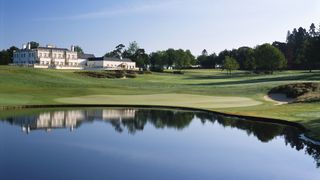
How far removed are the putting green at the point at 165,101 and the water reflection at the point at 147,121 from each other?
617cm

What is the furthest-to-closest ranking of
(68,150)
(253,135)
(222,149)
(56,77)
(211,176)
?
(56,77) < (253,135) < (222,149) < (68,150) < (211,176)

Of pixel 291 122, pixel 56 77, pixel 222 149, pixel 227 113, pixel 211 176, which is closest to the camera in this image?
pixel 211 176

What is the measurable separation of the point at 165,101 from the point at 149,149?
32832 mm

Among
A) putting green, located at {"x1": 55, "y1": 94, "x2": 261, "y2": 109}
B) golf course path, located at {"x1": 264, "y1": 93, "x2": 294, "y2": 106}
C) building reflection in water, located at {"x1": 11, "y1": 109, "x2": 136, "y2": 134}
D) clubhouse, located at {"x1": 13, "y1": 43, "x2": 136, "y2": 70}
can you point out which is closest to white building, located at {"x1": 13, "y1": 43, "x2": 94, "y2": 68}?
clubhouse, located at {"x1": 13, "y1": 43, "x2": 136, "y2": 70}

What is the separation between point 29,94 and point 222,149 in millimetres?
41261

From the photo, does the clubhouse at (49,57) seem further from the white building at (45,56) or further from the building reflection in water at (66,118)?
the building reflection in water at (66,118)

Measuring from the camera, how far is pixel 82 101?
187 ft

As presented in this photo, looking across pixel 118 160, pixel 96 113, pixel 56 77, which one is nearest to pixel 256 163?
pixel 118 160

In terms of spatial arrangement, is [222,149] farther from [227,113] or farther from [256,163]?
[227,113]

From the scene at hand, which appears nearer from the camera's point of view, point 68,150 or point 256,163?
point 256,163

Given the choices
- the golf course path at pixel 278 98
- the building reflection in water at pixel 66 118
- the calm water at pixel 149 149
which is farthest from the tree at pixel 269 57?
the calm water at pixel 149 149

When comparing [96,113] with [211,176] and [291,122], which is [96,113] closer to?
[291,122]

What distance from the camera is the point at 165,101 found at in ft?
194

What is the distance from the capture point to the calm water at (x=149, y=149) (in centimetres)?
2055
